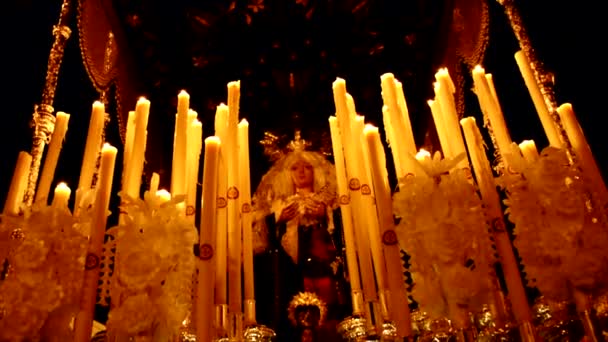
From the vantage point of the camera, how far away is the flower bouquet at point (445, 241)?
4.05ft

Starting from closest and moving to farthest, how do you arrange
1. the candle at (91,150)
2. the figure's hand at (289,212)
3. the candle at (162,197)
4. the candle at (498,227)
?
the candle at (498,227)
the candle at (162,197)
the candle at (91,150)
the figure's hand at (289,212)

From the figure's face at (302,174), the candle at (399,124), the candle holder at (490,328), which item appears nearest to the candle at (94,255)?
the candle at (399,124)

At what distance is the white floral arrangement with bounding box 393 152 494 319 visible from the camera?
1.24 metres

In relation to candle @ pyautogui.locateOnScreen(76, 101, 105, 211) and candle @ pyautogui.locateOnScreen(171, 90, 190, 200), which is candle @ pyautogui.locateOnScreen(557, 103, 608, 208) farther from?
candle @ pyautogui.locateOnScreen(76, 101, 105, 211)

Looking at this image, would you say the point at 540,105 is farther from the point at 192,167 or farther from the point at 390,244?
the point at 192,167

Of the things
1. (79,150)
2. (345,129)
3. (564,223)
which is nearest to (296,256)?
(345,129)

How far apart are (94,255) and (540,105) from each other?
1223 millimetres

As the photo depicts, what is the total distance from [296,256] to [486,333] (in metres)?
1.20

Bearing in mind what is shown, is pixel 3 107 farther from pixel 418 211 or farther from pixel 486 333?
pixel 486 333

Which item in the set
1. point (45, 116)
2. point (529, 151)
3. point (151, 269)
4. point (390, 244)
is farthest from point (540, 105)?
point (45, 116)

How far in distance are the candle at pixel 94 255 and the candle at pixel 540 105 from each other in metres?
1.14

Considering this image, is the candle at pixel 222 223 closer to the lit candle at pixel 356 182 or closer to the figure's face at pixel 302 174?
the lit candle at pixel 356 182

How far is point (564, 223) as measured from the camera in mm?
1283

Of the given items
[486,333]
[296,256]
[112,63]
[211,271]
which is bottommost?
[486,333]
